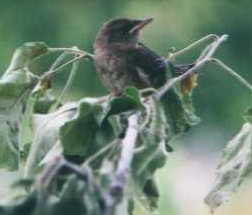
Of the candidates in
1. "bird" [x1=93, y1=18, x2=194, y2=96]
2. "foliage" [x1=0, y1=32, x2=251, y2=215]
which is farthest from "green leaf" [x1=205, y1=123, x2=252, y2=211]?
"bird" [x1=93, y1=18, x2=194, y2=96]

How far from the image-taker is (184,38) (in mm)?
4539

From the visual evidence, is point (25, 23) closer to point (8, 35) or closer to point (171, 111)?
point (8, 35)

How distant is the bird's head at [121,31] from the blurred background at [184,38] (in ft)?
8.25

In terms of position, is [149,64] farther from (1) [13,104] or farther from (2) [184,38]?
(2) [184,38]

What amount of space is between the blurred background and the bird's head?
251cm

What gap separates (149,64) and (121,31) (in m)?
0.21

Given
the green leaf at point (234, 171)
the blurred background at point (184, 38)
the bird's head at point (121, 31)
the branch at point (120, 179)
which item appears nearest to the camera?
the branch at point (120, 179)

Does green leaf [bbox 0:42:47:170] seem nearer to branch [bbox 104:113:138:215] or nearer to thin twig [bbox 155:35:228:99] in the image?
thin twig [bbox 155:35:228:99]

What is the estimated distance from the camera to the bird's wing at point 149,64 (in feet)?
4.29

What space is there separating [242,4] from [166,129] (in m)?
3.98

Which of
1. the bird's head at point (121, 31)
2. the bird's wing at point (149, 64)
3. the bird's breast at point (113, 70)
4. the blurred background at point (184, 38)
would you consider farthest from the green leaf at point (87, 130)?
the blurred background at point (184, 38)

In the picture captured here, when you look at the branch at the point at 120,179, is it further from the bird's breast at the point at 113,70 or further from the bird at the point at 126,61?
the bird's breast at the point at 113,70

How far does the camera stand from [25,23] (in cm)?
481

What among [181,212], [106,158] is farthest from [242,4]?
[106,158]
